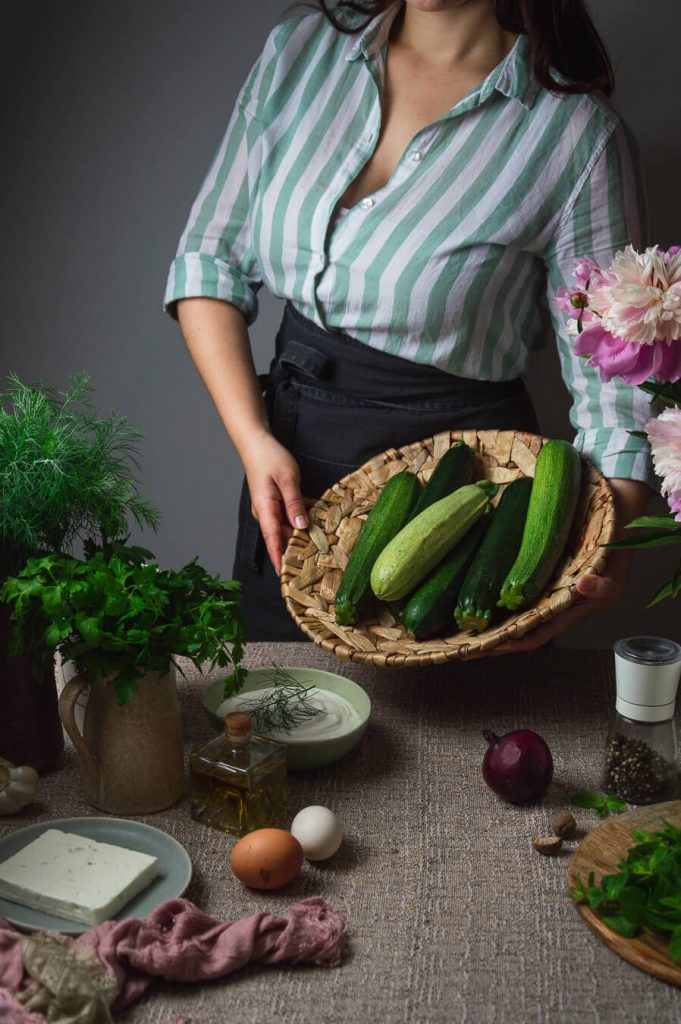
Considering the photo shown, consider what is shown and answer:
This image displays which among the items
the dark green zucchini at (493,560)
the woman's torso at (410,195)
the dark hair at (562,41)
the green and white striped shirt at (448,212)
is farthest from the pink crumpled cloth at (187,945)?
the dark hair at (562,41)

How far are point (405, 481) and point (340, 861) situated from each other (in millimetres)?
631

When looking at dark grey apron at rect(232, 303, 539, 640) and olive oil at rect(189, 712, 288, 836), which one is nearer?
olive oil at rect(189, 712, 288, 836)

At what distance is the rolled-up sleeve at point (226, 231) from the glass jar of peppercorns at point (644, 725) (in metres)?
0.97

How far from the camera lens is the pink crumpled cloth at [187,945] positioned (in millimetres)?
895

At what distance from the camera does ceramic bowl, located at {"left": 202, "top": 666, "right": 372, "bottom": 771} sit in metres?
1.20

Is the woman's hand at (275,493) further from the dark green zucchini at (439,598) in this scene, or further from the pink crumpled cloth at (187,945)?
the pink crumpled cloth at (187,945)

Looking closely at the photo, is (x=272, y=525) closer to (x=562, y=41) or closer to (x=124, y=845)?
(x=124, y=845)

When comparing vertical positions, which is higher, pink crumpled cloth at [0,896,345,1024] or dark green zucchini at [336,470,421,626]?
dark green zucchini at [336,470,421,626]

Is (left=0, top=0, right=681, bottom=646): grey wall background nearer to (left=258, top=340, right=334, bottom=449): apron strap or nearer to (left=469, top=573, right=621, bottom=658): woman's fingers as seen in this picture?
(left=258, top=340, right=334, bottom=449): apron strap

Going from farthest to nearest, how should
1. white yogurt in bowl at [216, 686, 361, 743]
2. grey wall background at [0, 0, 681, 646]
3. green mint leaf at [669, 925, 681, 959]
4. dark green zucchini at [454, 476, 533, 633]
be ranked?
grey wall background at [0, 0, 681, 646] → dark green zucchini at [454, 476, 533, 633] → white yogurt in bowl at [216, 686, 361, 743] → green mint leaf at [669, 925, 681, 959]

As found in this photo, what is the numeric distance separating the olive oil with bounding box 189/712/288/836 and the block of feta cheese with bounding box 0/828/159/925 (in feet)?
0.36

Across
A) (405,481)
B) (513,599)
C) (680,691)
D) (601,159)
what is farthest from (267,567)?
(601,159)

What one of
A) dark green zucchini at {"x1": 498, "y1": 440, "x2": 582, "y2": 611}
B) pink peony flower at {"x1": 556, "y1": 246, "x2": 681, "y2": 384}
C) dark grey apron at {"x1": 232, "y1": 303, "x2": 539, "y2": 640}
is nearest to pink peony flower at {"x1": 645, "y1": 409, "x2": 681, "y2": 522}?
pink peony flower at {"x1": 556, "y1": 246, "x2": 681, "y2": 384}

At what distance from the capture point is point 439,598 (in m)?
1.40
